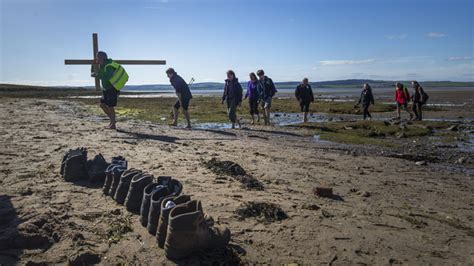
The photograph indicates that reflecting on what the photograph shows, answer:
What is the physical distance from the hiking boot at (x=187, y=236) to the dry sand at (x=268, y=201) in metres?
0.11

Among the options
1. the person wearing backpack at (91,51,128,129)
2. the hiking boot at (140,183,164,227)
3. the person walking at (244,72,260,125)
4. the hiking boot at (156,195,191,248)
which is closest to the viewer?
the hiking boot at (156,195,191,248)

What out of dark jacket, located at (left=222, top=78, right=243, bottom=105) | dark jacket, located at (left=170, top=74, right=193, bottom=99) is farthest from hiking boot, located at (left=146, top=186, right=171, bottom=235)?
dark jacket, located at (left=222, top=78, right=243, bottom=105)

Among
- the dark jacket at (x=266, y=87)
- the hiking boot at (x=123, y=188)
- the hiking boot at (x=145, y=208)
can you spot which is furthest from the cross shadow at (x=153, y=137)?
the hiking boot at (x=145, y=208)

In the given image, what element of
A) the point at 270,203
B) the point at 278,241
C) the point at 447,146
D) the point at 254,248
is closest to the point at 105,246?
the point at 254,248

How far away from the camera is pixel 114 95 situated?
11883 millimetres

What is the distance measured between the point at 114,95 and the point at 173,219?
30.2ft

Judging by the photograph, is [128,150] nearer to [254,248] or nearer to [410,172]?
[254,248]

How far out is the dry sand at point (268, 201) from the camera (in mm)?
3758

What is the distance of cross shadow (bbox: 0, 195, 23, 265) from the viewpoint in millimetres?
3566

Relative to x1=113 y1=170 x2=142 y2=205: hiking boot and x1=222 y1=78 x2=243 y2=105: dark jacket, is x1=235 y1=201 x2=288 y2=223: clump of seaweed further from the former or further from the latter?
x1=222 y1=78 x2=243 y2=105: dark jacket

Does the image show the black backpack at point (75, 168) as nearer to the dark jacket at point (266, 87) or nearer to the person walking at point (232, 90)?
the person walking at point (232, 90)

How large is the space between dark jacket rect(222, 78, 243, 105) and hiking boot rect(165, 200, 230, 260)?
1087cm

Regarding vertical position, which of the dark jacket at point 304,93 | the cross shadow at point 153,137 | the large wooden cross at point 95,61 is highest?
the large wooden cross at point 95,61

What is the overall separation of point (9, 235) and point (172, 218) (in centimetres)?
181
